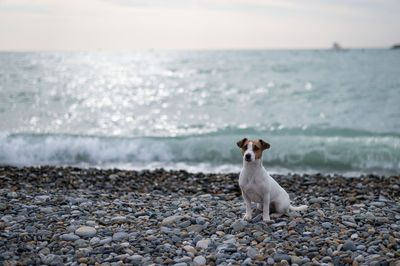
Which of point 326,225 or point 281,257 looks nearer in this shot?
point 281,257

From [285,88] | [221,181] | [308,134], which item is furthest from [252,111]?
[221,181]

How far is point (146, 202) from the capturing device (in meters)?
7.18

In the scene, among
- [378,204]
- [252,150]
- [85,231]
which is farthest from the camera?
[378,204]

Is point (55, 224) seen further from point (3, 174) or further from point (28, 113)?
point (28, 113)

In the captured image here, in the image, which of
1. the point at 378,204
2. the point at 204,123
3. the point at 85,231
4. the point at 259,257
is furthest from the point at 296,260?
the point at 204,123

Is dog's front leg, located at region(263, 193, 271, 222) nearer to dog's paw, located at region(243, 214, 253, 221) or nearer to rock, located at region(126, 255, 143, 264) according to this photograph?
dog's paw, located at region(243, 214, 253, 221)

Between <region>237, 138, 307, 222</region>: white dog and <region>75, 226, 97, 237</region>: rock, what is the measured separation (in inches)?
87.4

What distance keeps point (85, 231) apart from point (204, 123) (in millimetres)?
11060

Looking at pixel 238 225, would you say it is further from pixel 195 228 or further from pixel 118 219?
pixel 118 219

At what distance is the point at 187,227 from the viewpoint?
5.68 m

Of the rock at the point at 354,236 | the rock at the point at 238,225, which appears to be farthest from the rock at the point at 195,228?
the rock at the point at 354,236

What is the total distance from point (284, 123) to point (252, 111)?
2.60 m

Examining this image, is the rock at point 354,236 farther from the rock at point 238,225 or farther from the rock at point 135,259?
the rock at point 135,259

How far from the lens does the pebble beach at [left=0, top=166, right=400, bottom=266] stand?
472cm
